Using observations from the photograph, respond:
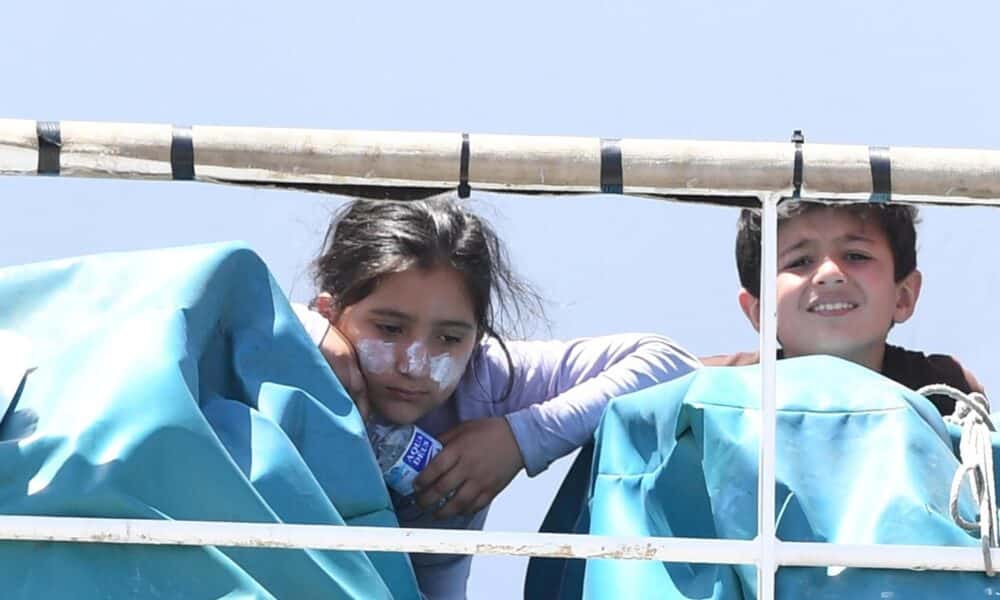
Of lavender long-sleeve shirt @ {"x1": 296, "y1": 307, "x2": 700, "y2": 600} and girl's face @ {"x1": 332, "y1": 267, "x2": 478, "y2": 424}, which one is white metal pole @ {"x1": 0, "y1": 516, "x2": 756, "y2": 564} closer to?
lavender long-sleeve shirt @ {"x1": 296, "y1": 307, "x2": 700, "y2": 600}

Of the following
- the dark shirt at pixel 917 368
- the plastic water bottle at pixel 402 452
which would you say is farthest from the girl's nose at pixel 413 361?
the dark shirt at pixel 917 368

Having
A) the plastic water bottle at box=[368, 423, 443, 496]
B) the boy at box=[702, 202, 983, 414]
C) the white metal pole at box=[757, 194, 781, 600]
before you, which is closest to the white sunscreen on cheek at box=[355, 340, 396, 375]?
the plastic water bottle at box=[368, 423, 443, 496]

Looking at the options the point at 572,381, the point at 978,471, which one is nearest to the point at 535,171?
the point at 978,471

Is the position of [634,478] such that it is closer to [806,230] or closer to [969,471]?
[969,471]

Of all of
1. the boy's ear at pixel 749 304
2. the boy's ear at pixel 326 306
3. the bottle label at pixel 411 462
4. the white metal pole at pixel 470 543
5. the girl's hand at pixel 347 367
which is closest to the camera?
the white metal pole at pixel 470 543

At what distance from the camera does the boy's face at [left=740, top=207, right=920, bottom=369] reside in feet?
9.95

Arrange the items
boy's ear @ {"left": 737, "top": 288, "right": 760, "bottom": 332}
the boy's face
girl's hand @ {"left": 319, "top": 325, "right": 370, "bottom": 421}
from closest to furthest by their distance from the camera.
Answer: girl's hand @ {"left": 319, "top": 325, "right": 370, "bottom": 421}
the boy's face
boy's ear @ {"left": 737, "top": 288, "right": 760, "bottom": 332}

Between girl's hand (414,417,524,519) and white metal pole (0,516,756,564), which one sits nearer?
white metal pole (0,516,756,564)

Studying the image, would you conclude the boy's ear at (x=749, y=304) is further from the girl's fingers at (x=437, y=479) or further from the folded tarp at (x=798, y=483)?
the folded tarp at (x=798, y=483)

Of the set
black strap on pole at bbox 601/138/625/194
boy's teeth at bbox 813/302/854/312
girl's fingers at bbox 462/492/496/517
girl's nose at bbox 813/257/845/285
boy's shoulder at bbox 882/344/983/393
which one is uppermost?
black strap on pole at bbox 601/138/625/194

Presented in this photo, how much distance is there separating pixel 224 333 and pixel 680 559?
61 centimetres

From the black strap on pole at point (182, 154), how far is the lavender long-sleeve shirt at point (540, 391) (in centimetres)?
90

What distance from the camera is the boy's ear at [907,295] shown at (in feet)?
10.6

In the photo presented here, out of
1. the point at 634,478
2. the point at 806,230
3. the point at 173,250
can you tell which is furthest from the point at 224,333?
the point at 806,230
